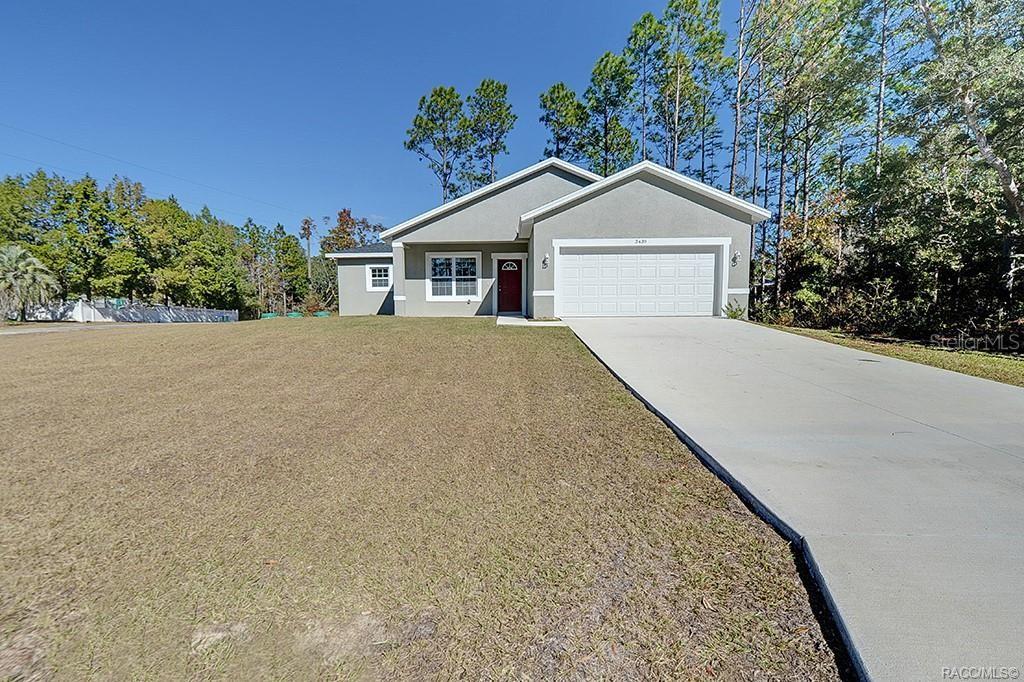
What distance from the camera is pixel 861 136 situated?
1677 cm

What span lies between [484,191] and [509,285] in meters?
3.81

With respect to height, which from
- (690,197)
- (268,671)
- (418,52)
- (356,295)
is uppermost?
(418,52)

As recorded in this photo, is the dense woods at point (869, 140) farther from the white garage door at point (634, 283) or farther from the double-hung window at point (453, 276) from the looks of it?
the double-hung window at point (453, 276)

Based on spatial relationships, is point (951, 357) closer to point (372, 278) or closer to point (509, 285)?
point (509, 285)

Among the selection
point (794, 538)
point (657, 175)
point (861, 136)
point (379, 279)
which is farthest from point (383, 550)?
point (861, 136)

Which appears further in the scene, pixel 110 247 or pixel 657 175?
pixel 110 247

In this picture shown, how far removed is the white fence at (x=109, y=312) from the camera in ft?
75.4

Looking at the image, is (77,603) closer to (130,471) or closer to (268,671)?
(268,671)

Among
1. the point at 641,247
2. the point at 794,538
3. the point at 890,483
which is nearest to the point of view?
the point at 794,538

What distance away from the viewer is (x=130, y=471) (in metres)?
3.15

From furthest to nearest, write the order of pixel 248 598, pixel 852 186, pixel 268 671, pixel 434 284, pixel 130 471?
pixel 434 284 < pixel 852 186 < pixel 130 471 < pixel 248 598 < pixel 268 671

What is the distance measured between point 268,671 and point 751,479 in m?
2.84

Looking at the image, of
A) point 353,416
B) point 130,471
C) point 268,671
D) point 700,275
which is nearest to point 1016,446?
point 268,671

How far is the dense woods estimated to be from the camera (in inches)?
399
